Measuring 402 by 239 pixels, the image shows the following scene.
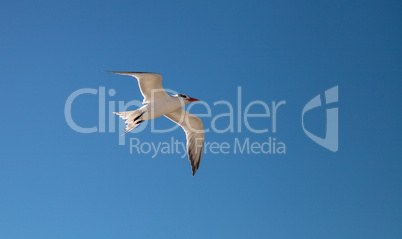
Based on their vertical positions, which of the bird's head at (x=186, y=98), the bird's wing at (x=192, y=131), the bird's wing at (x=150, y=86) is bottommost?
the bird's wing at (x=192, y=131)

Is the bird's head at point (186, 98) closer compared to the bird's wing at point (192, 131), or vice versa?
the bird's head at point (186, 98)

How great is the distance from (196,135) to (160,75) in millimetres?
2496

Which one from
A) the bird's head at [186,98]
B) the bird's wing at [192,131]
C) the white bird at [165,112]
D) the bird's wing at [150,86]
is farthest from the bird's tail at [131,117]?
the bird's wing at [192,131]

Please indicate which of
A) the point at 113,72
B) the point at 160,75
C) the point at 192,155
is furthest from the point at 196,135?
the point at 113,72

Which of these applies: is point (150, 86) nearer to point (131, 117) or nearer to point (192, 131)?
point (131, 117)

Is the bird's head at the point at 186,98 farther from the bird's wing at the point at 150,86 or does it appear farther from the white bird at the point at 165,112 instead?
the bird's wing at the point at 150,86

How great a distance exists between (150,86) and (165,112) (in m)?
0.80

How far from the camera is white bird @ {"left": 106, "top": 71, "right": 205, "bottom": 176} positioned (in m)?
9.98

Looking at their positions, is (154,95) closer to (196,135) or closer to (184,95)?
(184,95)

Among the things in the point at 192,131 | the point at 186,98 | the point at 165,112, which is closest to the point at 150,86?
the point at 165,112

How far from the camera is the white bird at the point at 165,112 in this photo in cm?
998

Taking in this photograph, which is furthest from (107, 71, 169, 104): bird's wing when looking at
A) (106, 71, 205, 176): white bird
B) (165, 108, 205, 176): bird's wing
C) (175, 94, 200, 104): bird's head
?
(165, 108, 205, 176): bird's wing

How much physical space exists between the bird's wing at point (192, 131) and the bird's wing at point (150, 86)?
1.03 meters

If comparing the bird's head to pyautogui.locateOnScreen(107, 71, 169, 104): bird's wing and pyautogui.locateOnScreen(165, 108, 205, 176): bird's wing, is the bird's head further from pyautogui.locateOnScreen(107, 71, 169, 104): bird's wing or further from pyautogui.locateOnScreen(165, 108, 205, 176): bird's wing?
pyautogui.locateOnScreen(165, 108, 205, 176): bird's wing
